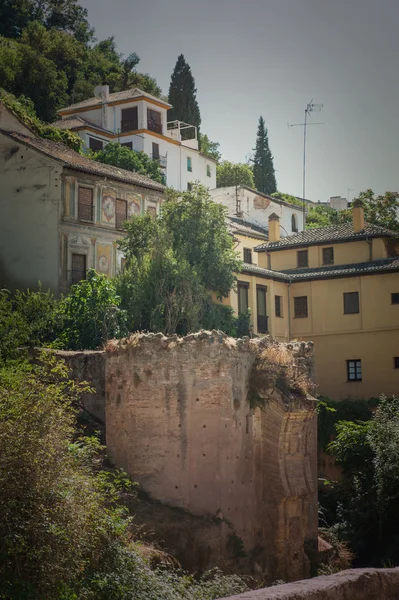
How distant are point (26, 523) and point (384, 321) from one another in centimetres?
2585

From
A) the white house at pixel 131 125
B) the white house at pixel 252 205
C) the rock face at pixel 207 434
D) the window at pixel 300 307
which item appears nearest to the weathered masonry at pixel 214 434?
the rock face at pixel 207 434

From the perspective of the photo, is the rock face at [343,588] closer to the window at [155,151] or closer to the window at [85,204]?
the window at [85,204]

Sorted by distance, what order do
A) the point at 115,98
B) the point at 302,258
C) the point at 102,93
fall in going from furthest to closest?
the point at 102,93 < the point at 115,98 < the point at 302,258

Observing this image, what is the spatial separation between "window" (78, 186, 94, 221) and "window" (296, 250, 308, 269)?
10.2 metres

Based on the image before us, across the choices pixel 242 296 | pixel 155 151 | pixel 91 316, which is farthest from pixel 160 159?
pixel 91 316

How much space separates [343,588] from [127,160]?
1587 inches

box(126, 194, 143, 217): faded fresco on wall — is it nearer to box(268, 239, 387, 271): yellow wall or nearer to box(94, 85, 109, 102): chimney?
box(268, 239, 387, 271): yellow wall

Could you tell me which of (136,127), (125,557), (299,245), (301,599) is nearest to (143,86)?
(136,127)

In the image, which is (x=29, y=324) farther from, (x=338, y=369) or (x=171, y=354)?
(x=338, y=369)

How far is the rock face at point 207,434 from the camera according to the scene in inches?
722

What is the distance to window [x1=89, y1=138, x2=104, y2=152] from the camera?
52.2 m

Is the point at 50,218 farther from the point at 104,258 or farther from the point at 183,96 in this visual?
the point at 183,96

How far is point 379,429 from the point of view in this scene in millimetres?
28828

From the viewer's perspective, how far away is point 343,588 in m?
8.05
